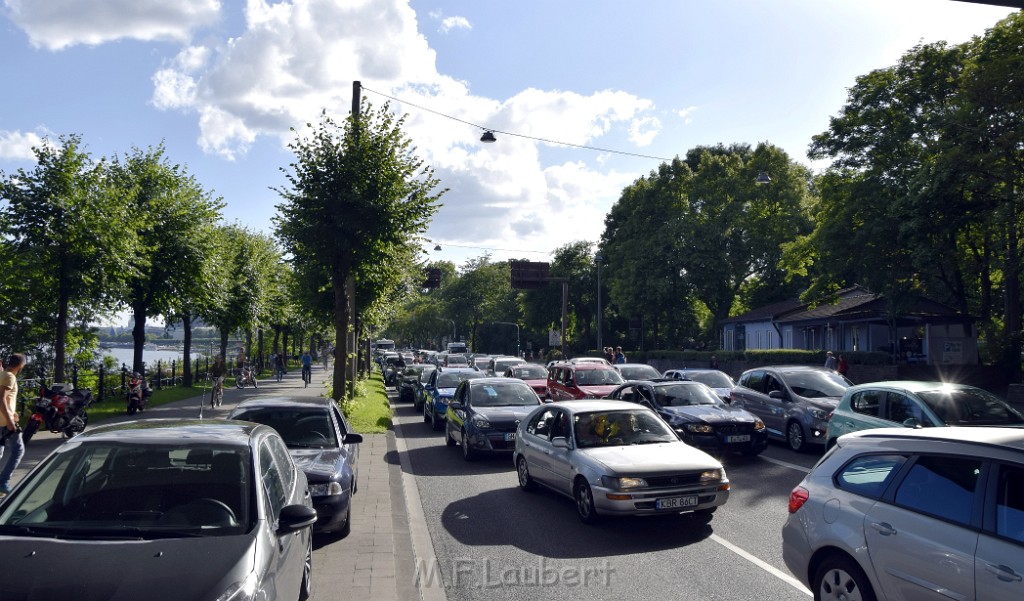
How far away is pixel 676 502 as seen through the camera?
27.9ft

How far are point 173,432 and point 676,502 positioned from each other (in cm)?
536

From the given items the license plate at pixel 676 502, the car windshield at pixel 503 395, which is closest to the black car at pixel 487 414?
the car windshield at pixel 503 395

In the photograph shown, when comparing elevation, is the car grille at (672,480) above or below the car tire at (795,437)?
above

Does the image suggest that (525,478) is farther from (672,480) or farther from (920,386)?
(920,386)

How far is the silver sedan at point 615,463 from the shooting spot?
8484 mm

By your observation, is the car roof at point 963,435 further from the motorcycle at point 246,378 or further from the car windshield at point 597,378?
the motorcycle at point 246,378

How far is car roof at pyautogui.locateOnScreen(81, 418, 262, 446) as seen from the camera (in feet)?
16.6

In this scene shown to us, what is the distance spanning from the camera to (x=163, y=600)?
11.8 ft

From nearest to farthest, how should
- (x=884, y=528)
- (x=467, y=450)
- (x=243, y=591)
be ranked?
(x=243, y=591) → (x=884, y=528) → (x=467, y=450)

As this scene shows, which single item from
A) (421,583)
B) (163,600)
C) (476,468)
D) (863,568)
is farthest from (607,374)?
(163,600)

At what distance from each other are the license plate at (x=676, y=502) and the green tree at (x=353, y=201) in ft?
43.0

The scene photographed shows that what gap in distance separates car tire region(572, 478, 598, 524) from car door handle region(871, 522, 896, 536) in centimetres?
404

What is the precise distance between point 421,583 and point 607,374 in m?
14.7

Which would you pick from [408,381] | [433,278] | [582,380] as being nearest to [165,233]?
[408,381]
